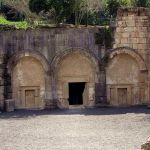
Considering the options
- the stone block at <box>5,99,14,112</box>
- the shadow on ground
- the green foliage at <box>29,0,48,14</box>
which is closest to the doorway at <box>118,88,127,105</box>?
the shadow on ground

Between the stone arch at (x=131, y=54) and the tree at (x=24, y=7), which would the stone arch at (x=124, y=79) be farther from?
the tree at (x=24, y=7)

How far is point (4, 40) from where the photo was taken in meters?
24.0

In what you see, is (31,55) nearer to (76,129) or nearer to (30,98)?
(30,98)

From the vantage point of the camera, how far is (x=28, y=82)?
24.4 m

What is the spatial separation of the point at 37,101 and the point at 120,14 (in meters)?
5.81

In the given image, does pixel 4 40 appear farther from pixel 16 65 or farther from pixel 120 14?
pixel 120 14

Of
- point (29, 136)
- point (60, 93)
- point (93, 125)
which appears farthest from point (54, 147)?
point (60, 93)

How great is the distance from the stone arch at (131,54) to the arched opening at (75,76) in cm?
111

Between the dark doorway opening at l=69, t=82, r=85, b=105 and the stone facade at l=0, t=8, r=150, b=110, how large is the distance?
5.78ft

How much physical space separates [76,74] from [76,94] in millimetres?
2389

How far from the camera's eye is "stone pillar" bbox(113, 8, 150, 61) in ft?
78.7

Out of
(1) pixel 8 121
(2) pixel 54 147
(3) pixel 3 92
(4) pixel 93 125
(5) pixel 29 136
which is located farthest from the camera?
(3) pixel 3 92

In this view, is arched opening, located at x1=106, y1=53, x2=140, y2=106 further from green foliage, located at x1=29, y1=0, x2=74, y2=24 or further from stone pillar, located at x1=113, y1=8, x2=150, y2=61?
green foliage, located at x1=29, y1=0, x2=74, y2=24

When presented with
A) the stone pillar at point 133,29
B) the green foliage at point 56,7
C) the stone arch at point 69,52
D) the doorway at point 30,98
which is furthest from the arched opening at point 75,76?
the green foliage at point 56,7
